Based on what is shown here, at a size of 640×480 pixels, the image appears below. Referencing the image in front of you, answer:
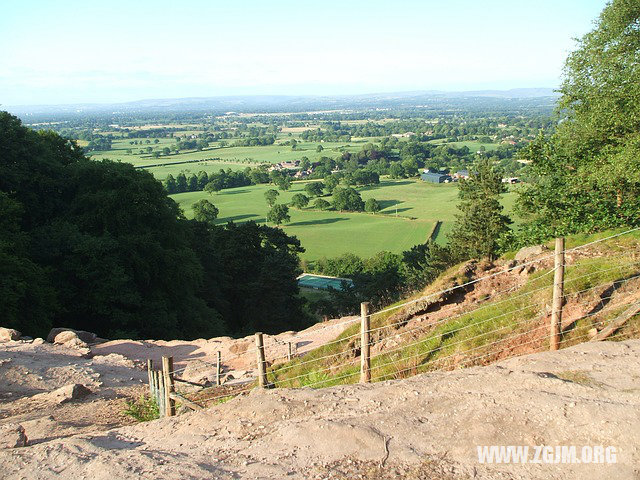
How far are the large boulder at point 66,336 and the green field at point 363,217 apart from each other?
38600mm

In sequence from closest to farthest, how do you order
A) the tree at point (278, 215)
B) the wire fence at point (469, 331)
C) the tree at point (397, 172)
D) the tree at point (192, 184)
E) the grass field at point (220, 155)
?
the wire fence at point (469, 331) → the tree at point (278, 215) → the tree at point (192, 184) → the tree at point (397, 172) → the grass field at point (220, 155)

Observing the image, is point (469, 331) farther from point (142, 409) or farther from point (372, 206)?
point (372, 206)

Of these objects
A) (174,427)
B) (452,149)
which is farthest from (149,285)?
(452,149)

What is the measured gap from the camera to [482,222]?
3219 cm

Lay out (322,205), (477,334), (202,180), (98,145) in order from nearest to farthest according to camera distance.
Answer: (477,334) → (322,205) → (202,180) → (98,145)

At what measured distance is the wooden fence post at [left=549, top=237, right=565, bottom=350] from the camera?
31.0 ft

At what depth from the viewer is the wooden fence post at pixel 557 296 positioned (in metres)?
9.45

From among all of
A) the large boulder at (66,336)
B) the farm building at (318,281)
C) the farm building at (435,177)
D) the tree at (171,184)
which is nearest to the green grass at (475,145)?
the farm building at (435,177)

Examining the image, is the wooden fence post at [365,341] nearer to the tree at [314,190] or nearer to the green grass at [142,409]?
Answer: the green grass at [142,409]

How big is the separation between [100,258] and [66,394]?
490 inches

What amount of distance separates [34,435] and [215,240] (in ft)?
96.5

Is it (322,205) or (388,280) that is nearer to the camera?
(388,280)

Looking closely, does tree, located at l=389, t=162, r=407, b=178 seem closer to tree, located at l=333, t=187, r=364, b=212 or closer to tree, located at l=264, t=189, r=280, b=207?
tree, located at l=333, t=187, r=364, b=212

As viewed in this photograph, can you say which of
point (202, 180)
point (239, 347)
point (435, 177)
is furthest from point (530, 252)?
point (202, 180)
